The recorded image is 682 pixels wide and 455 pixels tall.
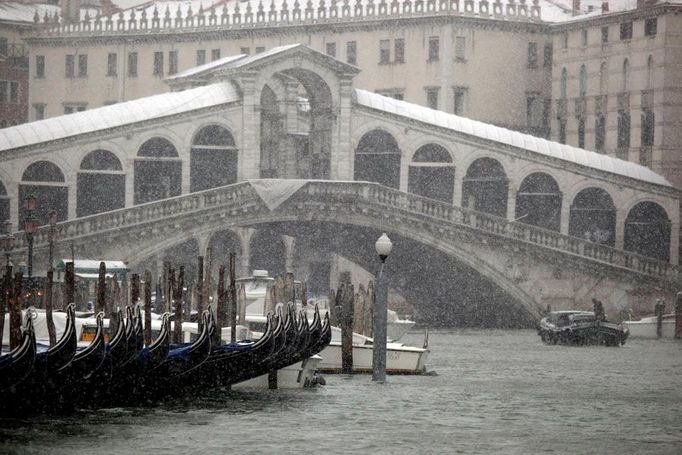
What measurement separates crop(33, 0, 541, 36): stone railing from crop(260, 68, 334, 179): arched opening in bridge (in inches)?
318

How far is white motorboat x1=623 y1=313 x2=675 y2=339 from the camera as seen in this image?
5825cm

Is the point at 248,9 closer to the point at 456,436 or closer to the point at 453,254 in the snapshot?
the point at 453,254

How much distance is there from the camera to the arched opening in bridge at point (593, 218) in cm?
6531

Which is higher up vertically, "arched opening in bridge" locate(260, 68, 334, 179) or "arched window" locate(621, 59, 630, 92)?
"arched window" locate(621, 59, 630, 92)

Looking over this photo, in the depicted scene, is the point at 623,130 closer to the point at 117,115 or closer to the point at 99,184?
the point at 99,184

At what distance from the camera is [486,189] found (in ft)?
220

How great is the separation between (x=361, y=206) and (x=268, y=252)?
13189 millimetres

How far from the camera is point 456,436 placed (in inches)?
1220

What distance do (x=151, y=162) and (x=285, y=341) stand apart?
92.8 feet

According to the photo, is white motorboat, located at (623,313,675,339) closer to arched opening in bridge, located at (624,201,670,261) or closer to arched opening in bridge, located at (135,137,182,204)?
arched opening in bridge, located at (624,201,670,261)

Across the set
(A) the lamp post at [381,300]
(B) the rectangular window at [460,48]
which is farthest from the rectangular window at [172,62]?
(A) the lamp post at [381,300]

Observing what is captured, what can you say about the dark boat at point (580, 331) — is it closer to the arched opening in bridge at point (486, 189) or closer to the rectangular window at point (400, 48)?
the arched opening in bridge at point (486, 189)

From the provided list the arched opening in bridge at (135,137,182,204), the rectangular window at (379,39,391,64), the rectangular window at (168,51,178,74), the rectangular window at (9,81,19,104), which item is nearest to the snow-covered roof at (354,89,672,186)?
the arched opening in bridge at (135,137,182,204)

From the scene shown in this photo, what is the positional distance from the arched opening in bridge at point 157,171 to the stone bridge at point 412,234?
13.7 ft
